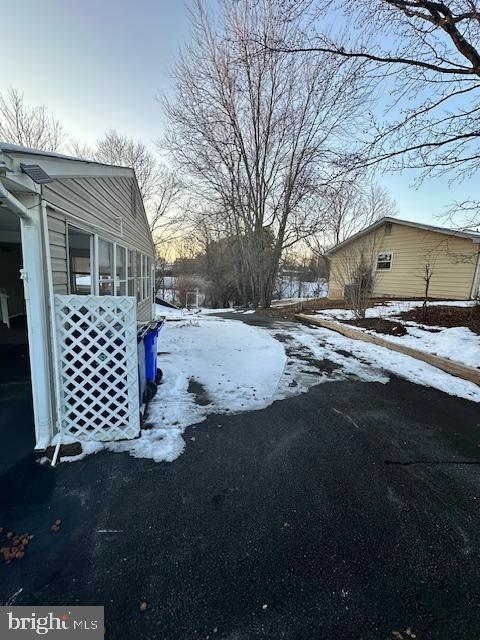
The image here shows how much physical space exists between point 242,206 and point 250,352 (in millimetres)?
13120

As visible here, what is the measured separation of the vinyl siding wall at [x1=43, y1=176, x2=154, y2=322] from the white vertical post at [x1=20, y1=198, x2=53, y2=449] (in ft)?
1.20

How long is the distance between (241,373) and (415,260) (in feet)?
41.6

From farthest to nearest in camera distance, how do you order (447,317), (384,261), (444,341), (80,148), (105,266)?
(80,148), (384,261), (447,317), (105,266), (444,341)

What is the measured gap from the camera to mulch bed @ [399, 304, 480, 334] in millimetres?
6894

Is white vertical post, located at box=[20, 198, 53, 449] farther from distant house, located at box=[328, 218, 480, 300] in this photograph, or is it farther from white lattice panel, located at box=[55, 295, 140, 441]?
distant house, located at box=[328, 218, 480, 300]

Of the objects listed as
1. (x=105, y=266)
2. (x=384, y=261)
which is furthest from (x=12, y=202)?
(x=384, y=261)

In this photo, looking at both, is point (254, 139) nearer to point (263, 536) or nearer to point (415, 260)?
point (415, 260)

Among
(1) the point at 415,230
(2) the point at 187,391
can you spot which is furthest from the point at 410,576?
(1) the point at 415,230

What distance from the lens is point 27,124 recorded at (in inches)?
721

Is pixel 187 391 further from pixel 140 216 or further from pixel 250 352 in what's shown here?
pixel 140 216

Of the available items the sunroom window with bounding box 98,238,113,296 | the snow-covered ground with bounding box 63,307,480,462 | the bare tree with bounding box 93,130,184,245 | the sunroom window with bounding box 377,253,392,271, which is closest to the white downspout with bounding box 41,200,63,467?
the snow-covered ground with bounding box 63,307,480,462

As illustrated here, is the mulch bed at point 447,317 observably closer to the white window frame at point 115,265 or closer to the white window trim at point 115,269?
the white window trim at point 115,269

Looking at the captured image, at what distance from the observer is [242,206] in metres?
16.7

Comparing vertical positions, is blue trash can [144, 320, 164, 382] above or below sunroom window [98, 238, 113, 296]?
below
